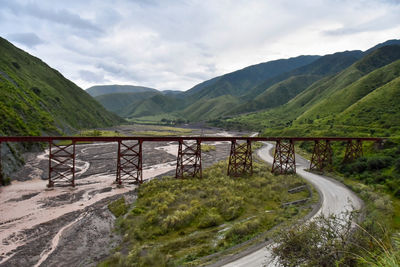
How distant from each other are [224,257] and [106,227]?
11.4 m

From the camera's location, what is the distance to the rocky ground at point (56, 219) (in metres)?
14.9

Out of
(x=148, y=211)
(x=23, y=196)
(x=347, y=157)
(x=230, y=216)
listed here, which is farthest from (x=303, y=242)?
(x=347, y=157)

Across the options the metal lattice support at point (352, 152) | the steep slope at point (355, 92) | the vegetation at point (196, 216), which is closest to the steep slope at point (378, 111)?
the steep slope at point (355, 92)

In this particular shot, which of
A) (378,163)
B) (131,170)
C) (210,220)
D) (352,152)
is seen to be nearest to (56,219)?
(210,220)

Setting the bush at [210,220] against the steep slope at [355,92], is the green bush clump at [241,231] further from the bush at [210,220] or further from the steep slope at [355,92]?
the steep slope at [355,92]

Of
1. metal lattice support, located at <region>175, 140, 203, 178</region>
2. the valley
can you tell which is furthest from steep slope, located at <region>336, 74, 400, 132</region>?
metal lattice support, located at <region>175, 140, 203, 178</region>

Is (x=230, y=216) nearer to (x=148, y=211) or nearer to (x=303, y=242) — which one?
(x=148, y=211)

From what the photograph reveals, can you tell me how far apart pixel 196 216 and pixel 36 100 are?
75748 millimetres

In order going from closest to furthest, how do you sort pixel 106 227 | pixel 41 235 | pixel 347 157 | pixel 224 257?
pixel 224 257 < pixel 41 235 < pixel 106 227 < pixel 347 157

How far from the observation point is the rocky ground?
Result: 14906 millimetres

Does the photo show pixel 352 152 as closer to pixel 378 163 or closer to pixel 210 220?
pixel 378 163

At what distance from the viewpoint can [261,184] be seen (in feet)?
92.4

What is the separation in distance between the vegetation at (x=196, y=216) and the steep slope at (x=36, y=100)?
34.3 metres

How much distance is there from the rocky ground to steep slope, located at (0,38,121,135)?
1895cm
